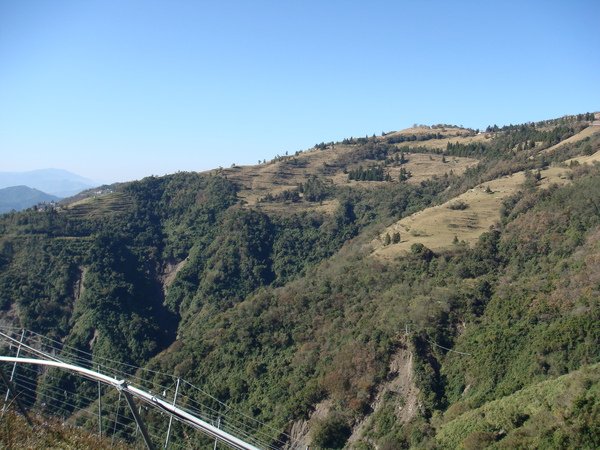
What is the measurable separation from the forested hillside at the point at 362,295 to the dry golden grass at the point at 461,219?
12.8 inches

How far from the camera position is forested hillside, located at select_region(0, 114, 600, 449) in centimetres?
2545

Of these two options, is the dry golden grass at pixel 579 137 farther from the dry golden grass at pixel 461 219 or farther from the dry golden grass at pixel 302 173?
the dry golden grass at pixel 302 173

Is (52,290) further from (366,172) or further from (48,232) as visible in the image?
(366,172)

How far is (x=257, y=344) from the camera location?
39062mm

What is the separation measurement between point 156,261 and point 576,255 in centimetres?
5852

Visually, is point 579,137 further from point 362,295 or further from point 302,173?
point 302,173

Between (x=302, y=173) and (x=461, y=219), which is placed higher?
(x=302, y=173)

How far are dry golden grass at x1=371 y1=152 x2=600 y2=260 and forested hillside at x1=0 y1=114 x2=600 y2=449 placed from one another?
0.33 metres

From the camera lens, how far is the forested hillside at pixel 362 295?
25453mm

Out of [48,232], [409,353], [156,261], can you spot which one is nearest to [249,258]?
[156,261]

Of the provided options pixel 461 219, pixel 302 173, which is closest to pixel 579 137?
pixel 461 219

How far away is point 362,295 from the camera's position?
40.2 m

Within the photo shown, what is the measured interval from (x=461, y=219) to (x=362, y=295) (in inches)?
670

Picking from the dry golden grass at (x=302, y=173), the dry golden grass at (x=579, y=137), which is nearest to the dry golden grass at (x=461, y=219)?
the dry golden grass at (x=579, y=137)
